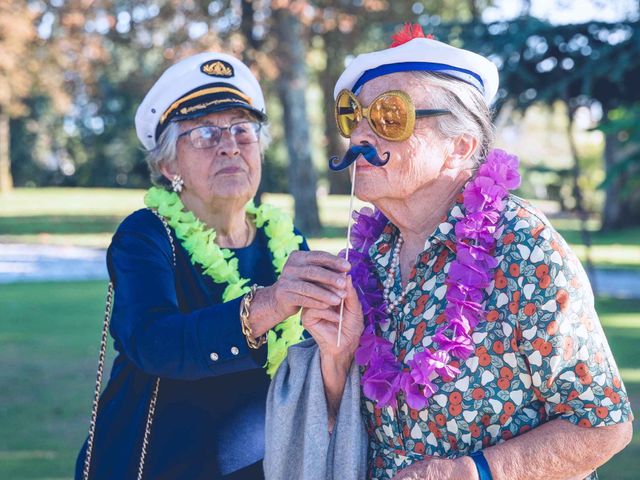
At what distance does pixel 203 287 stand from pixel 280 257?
16.4 inches

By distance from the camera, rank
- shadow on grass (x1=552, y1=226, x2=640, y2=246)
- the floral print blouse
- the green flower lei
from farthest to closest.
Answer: shadow on grass (x1=552, y1=226, x2=640, y2=246), the green flower lei, the floral print blouse

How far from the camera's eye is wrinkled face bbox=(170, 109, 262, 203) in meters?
3.26

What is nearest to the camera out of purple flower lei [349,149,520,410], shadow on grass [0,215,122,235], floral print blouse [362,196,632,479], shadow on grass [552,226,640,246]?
floral print blouse [362,196,632,479]

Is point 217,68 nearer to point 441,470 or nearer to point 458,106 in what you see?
→ point 458,106

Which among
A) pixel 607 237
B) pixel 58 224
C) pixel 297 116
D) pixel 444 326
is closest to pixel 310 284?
pixel 444 326

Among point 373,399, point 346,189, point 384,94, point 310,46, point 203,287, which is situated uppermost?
point 310,46

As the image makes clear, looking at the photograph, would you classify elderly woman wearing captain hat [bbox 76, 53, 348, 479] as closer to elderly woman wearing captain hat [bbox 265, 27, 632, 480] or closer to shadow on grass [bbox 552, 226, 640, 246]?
elderly woman wearing captain hat [bbox 265, 27, 632, 480]

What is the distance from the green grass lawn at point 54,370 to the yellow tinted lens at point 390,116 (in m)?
4.47

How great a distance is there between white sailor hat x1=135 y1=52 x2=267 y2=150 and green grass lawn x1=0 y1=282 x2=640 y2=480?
151 inches

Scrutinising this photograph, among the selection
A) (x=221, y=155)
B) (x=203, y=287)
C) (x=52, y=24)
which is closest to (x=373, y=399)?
(x=203, y=287)

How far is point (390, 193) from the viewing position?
2.53 metres

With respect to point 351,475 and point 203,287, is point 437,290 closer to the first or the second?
point 351,475

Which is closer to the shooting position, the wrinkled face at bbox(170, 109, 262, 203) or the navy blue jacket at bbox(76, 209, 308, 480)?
the navy blue jacket at bbox(76, 209, 308, 480)

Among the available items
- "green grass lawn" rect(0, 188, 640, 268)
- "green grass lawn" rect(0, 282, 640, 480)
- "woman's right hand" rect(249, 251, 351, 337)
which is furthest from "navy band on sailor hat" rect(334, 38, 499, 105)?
"green grass lawn" rect(0, 188, 640, 268)
